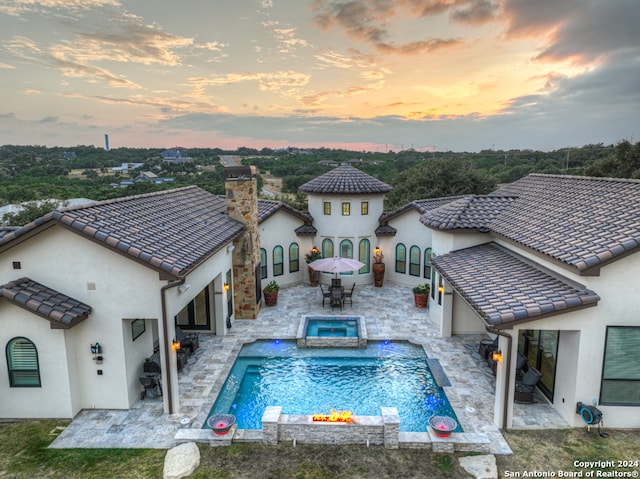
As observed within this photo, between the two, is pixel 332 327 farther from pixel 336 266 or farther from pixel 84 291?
pixel 84 291

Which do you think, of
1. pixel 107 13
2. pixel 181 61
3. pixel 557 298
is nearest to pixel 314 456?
pixel 557 298

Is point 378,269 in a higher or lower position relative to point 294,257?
lower

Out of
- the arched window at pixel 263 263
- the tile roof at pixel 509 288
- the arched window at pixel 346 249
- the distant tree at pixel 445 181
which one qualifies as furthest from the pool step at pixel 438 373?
the distant tree at pixel 445 181

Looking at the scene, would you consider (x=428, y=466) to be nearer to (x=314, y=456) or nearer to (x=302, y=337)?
(x=314, y=456)

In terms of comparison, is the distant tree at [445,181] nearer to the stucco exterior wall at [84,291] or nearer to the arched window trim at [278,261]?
the arched window trim at [278,261]

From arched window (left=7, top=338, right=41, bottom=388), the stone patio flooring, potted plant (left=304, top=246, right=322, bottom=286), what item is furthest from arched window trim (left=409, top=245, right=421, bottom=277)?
arched window (left=7, top=338, right=41, bottom=388)

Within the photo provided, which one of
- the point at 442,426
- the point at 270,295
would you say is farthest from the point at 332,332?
the point at 442,426
